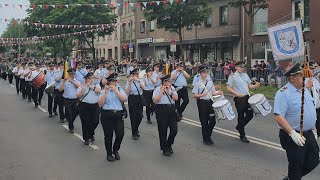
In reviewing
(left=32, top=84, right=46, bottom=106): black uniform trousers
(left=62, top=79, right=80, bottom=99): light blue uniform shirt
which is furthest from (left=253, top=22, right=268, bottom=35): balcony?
(left=62, top=79, right=80, bottom=99): light blue uniform shirt

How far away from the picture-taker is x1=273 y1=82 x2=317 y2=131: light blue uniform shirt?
5.46 meters

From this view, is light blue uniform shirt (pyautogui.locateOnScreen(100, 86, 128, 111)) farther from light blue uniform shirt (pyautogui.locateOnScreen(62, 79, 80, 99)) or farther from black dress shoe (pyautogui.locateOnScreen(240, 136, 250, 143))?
light blue uniform shirt (pyautogui.locateOnScreen(62, 79, 80, 99))

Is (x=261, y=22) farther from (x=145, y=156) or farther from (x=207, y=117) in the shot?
(x=145, y=156)

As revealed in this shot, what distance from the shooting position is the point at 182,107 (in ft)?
44.6

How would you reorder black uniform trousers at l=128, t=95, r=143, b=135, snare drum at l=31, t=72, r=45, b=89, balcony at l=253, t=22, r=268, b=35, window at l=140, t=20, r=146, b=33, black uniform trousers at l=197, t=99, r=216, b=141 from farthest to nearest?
1. window at l=140, t=20, r=146, b=33
2. balcony at l=253, t=22, r=268, b=35
3. snare drum at l=31, t=72, r=45, b=89
4. black uniform trousers at l=128, t=95, r=143, b=135
5. black uniform trousers at l=197, t=99, r=216, b=141

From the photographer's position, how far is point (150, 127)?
1222cm

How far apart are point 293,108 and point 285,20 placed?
24.3 metres

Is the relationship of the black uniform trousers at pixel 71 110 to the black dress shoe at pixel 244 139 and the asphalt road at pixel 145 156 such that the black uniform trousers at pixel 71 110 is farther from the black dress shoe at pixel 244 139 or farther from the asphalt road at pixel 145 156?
the black dress shoe at pixel 244 139

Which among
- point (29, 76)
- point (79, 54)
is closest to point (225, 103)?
point (29, 76)

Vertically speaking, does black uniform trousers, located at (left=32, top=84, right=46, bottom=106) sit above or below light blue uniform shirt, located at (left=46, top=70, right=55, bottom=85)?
below

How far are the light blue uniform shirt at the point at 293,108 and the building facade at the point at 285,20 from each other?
1984cm

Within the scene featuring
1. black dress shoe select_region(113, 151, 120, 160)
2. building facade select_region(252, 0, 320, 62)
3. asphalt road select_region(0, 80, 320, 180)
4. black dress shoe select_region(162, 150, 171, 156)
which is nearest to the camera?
asphalt road select_region(0, 80, 320, 180)

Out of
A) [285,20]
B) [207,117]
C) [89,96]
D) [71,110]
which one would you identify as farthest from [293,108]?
[285,20]

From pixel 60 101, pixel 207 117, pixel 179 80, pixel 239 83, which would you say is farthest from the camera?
pixel 179 80
